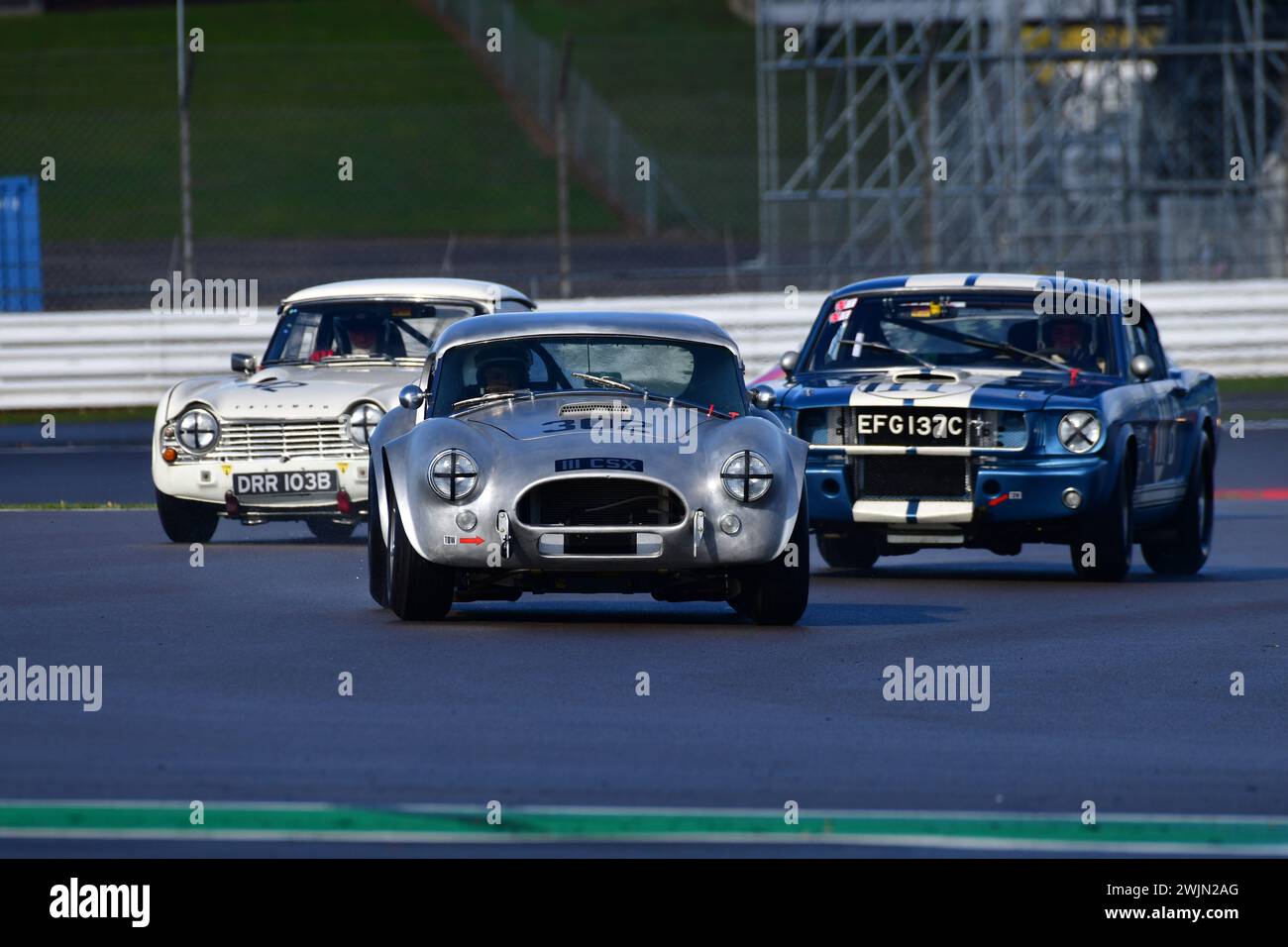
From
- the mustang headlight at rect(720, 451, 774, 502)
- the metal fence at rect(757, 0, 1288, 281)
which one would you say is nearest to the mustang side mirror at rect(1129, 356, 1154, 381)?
the mustang headlight at rect(720, 451, 774, 502)

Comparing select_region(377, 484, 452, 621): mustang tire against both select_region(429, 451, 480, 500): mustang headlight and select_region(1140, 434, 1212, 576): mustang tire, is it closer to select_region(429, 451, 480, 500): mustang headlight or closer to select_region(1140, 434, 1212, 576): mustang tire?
select_region(429, 451, 480, 500): mustang headlight

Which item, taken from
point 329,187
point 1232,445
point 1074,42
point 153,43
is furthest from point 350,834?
point 153,43

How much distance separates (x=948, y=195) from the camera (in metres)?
31.8

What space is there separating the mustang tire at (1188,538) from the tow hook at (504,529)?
443 centimetres

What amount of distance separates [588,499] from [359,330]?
534 cm

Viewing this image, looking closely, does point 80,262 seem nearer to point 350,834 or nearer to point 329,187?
point 329,187

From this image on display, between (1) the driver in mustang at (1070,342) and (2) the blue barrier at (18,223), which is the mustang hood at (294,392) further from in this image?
(2) the blue barrier at (18,223)

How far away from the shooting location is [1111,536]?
1249 centimetres

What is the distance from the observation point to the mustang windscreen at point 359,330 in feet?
49.9

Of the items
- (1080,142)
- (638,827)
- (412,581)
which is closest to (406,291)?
(412,581)

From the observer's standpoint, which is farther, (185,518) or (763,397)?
(185,518)

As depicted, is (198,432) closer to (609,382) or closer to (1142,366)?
(609,382)

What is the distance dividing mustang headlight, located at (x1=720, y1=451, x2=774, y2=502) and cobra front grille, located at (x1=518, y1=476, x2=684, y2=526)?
0.22 m

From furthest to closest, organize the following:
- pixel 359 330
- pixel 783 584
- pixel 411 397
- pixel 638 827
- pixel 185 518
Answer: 1. pixel 359 330
2. pixel 185 518
3. pixel 411 397
4. pixel 783 584
5. pixel 638 827
